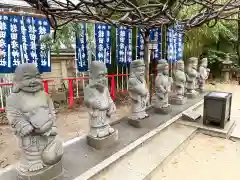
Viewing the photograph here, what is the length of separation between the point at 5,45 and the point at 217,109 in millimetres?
5369

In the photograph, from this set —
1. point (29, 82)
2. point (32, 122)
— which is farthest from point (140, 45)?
point (32, 122)

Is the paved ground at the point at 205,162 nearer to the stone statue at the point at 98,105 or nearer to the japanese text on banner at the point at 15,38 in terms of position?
the stone statue at the point at 98,105

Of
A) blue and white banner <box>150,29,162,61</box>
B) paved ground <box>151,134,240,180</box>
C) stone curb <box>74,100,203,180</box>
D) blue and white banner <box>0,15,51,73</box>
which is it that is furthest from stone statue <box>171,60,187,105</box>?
blue and white banner <box>0,15,51,73</box>

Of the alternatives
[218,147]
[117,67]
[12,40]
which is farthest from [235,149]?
[12,40]

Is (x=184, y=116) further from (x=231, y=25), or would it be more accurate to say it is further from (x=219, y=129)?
(x=231, y=25)

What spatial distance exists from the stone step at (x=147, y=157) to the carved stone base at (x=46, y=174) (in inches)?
19.1

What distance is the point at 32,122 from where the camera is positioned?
8.71ft

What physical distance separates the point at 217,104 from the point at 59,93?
5.34 metres

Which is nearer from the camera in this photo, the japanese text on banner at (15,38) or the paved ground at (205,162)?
the paved ground at (205,162)

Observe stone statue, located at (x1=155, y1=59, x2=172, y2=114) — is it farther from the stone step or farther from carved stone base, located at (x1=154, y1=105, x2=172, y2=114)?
the stone step

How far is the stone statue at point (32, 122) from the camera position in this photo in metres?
2.67

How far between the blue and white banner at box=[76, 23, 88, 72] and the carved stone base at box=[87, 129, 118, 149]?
334 cm

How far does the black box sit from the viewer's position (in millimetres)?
4938

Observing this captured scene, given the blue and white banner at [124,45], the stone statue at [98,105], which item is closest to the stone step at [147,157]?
the stone statue at [98,105]
